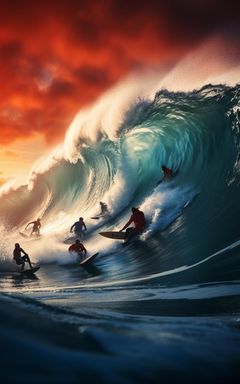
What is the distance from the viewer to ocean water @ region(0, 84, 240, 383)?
201cm

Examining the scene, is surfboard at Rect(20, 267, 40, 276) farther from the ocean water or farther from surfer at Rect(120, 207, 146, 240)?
surfer at Rect(120, 207, 146, 240)

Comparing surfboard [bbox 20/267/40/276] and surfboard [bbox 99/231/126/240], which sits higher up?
surfboard [bbox 99/231/126/240]

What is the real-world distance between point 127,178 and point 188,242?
609 centimetres

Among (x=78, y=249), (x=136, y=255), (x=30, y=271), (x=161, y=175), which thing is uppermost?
(x=161, y=175)

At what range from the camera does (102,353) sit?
204cm

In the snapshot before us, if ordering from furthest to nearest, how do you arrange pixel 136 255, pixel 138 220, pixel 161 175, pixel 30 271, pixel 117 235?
pixel 161 175 < pixel 117 235 < pixel 138 220 < pixel 30 271 < pixel 136 255

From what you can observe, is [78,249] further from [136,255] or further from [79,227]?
[79,227]

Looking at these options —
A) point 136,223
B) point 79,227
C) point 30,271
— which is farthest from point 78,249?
point 79,227

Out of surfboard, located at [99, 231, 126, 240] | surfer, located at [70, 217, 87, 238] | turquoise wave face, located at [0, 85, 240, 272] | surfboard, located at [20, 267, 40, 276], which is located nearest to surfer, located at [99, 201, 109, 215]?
turquoise wave face, located at [0, 85, 240, 272]

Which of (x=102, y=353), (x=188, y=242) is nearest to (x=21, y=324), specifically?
(x=102, y=353)

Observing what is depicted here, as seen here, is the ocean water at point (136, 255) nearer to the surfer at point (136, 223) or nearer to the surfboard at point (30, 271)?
the surfer at point (136, 223)

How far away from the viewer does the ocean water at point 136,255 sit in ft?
6.61

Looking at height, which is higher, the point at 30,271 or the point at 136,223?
the point at 136,223

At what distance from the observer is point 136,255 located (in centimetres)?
739
